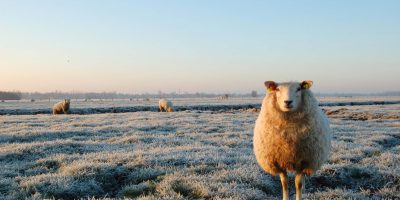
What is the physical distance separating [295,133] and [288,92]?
985mm

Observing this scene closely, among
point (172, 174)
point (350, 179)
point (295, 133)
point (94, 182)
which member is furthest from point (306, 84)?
point (94, 182)

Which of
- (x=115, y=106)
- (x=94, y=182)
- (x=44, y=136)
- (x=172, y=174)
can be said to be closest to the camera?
(x=94, y=182)

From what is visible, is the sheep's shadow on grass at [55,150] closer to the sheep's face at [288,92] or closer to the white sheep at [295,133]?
the white sheep at [295,133]

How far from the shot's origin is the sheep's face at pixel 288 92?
7.20m

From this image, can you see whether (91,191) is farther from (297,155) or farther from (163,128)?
(163,128)

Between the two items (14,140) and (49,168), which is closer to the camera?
(49,168)

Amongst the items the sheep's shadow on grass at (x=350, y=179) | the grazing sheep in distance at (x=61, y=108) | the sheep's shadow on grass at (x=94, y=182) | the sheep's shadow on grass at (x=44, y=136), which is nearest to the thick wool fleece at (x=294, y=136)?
the sheep's shadow on grass at (x=350, y=179)

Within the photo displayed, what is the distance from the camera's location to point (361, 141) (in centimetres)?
1827

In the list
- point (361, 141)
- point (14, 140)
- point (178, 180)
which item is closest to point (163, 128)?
point (14, 140)

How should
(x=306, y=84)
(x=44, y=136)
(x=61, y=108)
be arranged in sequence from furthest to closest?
1. (x=61, y=108)
2. (x=44, y=136)
3. (x=306, y=84)

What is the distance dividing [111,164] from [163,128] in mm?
12615

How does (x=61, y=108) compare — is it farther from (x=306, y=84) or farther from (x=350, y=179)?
(x=306, y=84)

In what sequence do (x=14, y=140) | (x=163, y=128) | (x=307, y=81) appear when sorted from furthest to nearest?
(x=163, y=128) < (x=14, y=140) < (x=307, y=81)

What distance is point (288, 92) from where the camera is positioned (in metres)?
7.26
